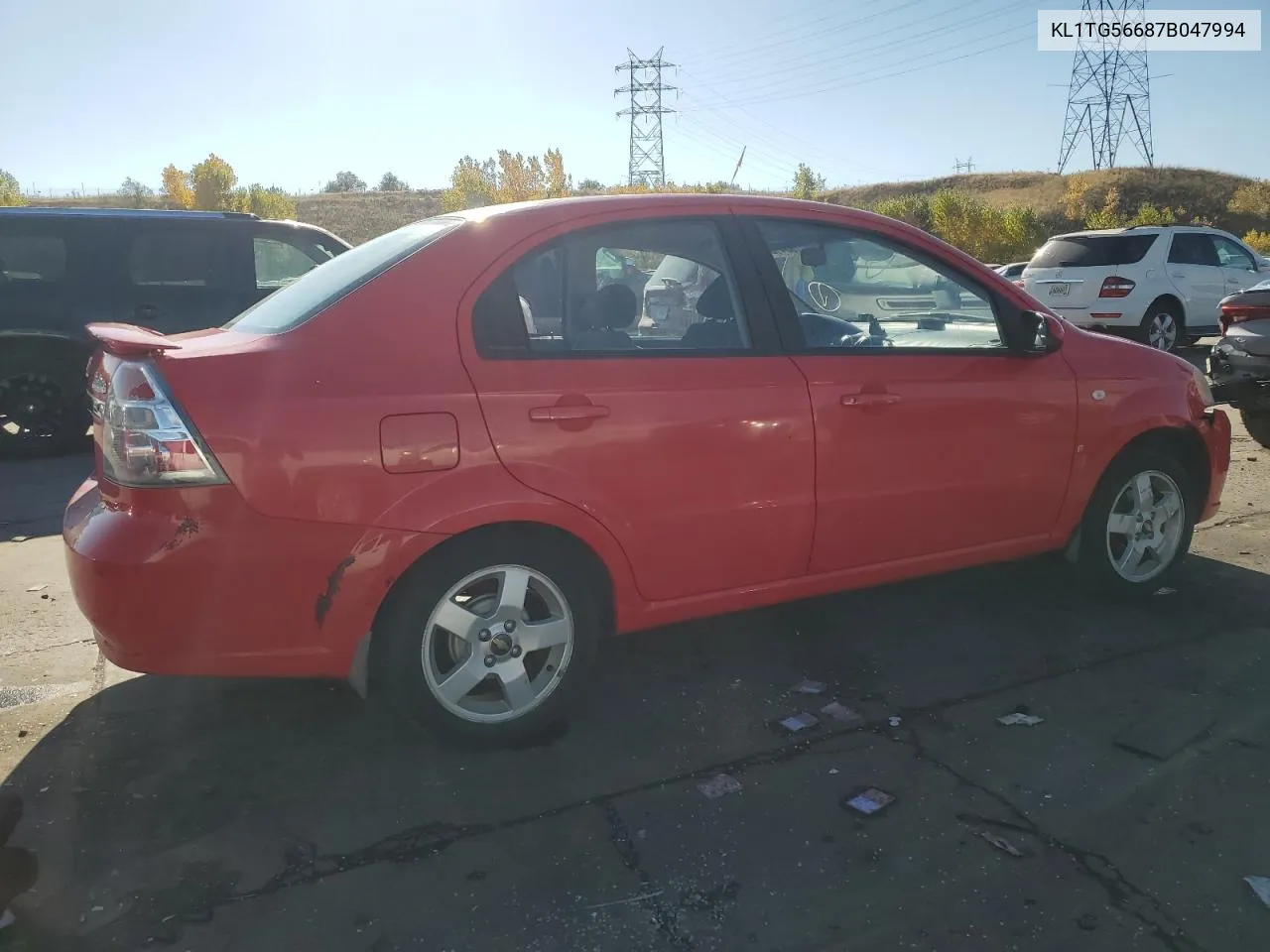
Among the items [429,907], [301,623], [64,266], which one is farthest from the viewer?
[64,266]

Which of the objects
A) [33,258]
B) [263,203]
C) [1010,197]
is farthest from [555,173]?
[33,258]

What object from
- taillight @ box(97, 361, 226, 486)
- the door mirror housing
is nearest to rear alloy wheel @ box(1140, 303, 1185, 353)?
the door mirror housing

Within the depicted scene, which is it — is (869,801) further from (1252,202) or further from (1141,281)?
(1252,202)

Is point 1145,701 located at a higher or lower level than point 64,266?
lower

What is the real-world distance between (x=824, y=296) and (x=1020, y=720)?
5.46 feet

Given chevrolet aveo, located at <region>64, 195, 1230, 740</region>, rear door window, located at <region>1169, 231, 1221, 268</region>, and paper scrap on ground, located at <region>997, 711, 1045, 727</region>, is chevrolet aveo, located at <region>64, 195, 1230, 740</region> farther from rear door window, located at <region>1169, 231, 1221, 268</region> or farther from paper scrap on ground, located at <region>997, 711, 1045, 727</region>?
rear door window, located at <region>1169, 231, 1221, 268</region>

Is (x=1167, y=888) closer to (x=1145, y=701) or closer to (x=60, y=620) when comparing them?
(x=1145, y=701)

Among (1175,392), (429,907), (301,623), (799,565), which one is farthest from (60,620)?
(1175,392)

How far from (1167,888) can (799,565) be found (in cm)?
152

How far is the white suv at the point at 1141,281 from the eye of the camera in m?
13.8

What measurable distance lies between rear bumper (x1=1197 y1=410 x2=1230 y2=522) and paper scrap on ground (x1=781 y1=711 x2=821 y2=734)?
8.05 feet

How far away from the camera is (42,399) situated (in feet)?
24.7

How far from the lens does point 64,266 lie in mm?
7418

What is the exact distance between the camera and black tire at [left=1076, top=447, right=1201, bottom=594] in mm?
4332
